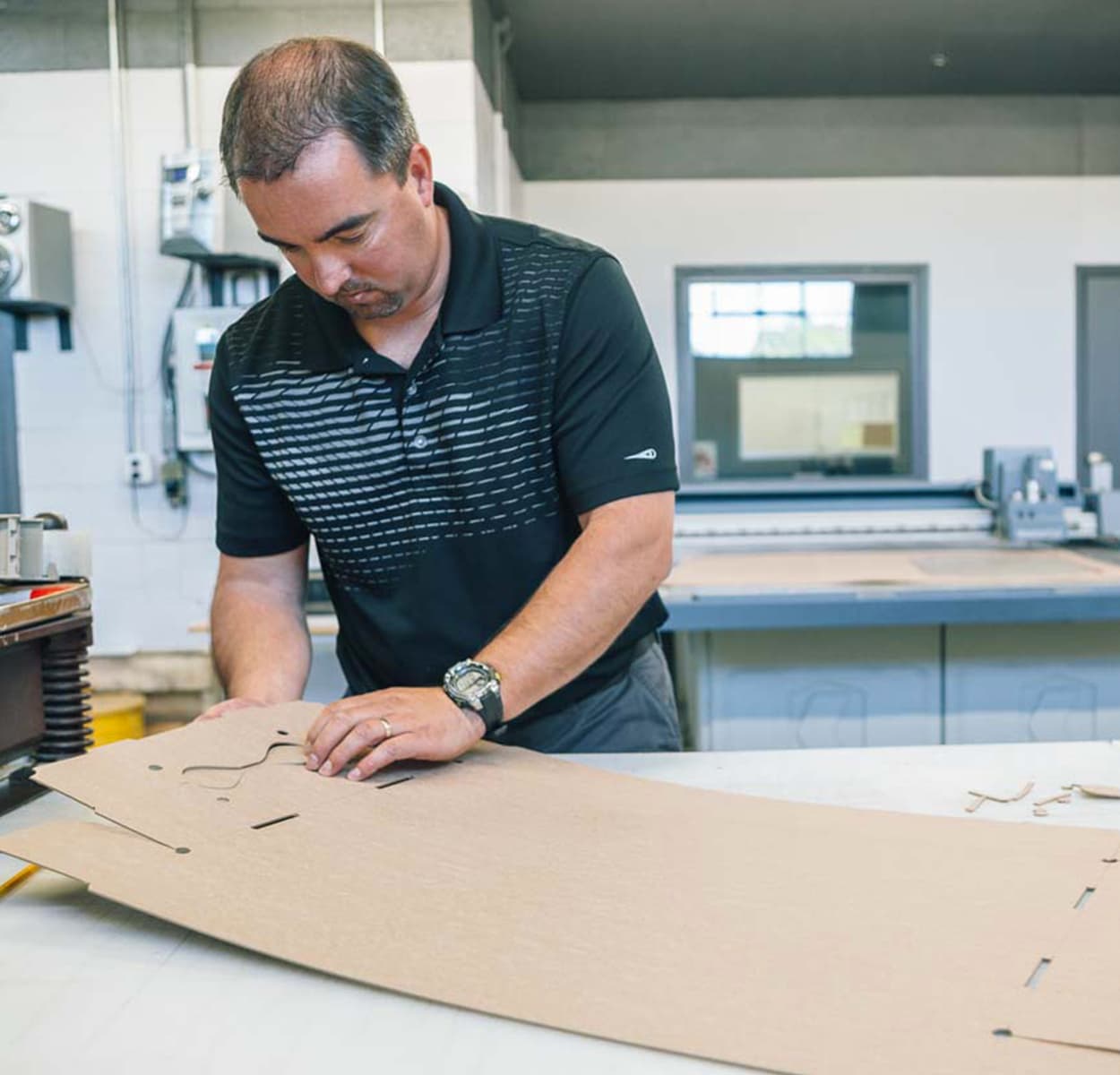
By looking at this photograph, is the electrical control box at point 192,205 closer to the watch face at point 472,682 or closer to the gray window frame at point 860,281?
the watch face at point 472,682

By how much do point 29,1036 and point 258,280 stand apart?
11.6 ft

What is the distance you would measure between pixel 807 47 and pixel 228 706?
16.8ft

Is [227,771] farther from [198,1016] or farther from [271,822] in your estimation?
[198,1016]

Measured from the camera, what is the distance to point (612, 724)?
1.48 meters

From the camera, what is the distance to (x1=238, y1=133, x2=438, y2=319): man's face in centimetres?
116

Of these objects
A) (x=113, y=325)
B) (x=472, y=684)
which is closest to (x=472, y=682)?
(x=472, y=684)

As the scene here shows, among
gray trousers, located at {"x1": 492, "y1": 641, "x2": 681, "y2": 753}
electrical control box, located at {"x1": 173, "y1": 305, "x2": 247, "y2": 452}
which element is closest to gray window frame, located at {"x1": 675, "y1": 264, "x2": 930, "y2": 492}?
electrical control box, located at {"x1": 173, "y1": 305, "x2": 247, "y2": 452}

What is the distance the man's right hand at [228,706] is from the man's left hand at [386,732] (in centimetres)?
14

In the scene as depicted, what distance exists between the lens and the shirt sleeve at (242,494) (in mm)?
1464

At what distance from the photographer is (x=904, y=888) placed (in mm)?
846

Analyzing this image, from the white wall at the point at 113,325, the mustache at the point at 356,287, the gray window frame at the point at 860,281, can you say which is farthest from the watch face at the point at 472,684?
the gray window frame at the point at 860,281

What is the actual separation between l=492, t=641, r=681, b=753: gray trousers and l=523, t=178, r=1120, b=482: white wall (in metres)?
4.90

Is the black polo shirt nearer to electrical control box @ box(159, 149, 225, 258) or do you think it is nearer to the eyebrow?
the eyebrow

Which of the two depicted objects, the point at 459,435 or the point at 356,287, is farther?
the point at 459,435
